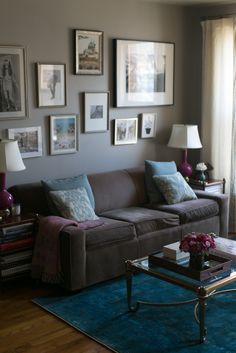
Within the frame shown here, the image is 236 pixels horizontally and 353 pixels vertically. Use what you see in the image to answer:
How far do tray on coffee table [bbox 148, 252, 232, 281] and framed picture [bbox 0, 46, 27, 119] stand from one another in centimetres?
188

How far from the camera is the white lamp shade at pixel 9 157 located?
4.07 meters

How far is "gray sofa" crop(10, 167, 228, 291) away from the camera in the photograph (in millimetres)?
3994

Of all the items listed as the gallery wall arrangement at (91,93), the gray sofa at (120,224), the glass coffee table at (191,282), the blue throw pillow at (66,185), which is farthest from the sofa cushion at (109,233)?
the gallery wall arrangement at (91,93)

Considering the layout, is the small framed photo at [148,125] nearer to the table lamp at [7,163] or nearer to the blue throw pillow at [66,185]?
the blue throw pillow at [66,185]

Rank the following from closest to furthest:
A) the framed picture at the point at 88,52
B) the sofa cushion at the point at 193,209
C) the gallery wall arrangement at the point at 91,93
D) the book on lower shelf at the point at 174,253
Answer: the book on lower shelf at the point at 174,253 → the gallery wall arrangement at the point at 91,93 → the sofa cushion at the point at 193,209 → the framed picture at the point at 88,52

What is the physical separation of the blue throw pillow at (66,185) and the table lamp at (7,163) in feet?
1.16

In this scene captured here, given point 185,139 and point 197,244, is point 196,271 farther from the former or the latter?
point 185,139

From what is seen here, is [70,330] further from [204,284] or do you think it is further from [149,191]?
[149,191]

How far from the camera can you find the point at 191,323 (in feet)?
11.6

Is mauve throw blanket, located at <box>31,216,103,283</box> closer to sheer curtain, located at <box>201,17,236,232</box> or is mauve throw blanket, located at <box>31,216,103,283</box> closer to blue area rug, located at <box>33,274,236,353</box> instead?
blue area rug, located at <box>33,274,236,353</box>

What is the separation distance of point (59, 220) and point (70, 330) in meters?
0.97

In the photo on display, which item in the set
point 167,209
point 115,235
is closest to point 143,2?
point 167,209

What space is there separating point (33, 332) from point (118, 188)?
198cm

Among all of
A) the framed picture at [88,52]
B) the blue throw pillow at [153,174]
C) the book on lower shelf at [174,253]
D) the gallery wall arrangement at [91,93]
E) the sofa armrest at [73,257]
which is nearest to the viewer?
the book on lower shelf at [174,253]
